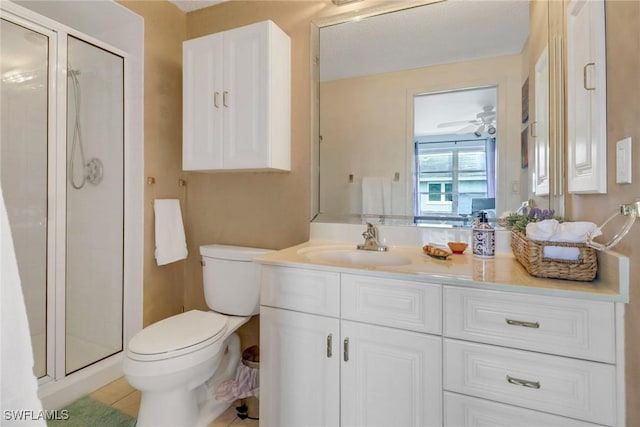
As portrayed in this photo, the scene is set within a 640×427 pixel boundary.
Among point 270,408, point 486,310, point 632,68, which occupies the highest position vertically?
point 632,68

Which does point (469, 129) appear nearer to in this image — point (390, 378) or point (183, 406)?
point (390, 378)

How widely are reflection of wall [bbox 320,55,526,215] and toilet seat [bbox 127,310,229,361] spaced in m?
Answer: 0.84

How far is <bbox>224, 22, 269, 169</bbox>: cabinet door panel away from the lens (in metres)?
1.63

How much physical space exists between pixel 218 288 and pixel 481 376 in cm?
135

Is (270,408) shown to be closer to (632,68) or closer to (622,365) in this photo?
(622,365)

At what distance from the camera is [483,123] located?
1456mm

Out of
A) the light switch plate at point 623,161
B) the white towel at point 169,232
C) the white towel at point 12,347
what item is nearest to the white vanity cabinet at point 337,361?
the light switch plate at point 623,161

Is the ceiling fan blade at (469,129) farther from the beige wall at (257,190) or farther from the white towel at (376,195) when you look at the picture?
the beige wall at (257,190)

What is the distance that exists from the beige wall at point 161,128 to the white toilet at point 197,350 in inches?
17.8

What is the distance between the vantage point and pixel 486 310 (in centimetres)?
95

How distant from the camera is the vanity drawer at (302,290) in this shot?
1163 mm

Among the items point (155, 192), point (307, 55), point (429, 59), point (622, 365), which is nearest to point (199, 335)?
point (155, 192)

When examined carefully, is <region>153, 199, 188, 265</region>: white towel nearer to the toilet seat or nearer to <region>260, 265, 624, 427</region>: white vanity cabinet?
the toilet seat

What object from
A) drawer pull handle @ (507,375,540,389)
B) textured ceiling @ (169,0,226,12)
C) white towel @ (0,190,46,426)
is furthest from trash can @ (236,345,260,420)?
textured ceiling @ (169,0,226,12)
